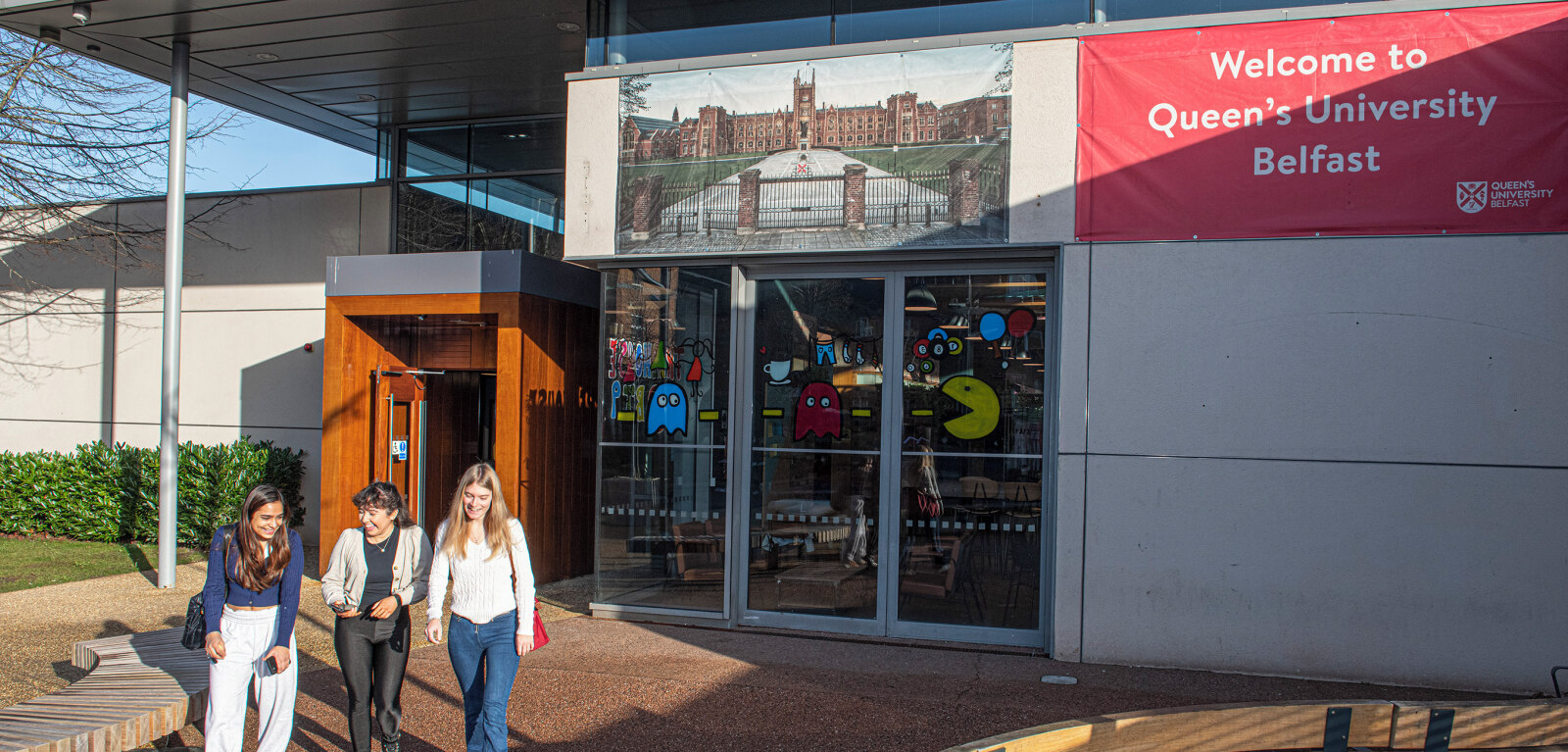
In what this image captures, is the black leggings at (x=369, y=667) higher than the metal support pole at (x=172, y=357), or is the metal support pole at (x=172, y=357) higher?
the metal support pole at (x=172, y=357)

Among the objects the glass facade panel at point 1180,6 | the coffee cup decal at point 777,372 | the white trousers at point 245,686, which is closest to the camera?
the white trousers at point 245,686

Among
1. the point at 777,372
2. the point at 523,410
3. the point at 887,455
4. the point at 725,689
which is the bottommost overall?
the point at 725,689

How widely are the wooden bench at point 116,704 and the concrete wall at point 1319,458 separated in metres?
5.53

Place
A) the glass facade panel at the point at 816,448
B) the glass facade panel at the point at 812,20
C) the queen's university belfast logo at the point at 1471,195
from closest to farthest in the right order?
the queen's university belfast logo at the point at 1471,195 < the glass facade panel at the point at 812,20 < the glass facade panel at the point at 816,448

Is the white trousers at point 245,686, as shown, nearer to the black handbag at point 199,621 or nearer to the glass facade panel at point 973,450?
the black handbag at point 199,621

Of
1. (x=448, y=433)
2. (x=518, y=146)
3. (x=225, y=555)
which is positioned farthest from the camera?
(x=518, y=146)

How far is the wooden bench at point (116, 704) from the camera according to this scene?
14.2ft

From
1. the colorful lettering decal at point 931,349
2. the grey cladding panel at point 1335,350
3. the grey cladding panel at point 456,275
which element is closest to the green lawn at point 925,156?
the grey cladding panel at point 1335,350

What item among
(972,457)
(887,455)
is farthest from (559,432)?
(972,457)

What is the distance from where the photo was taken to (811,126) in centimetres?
816

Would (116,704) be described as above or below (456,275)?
below

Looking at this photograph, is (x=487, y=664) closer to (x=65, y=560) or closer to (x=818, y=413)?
(x=818, y=413)

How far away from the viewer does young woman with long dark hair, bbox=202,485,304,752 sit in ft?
14.8

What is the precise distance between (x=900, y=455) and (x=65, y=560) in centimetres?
963
